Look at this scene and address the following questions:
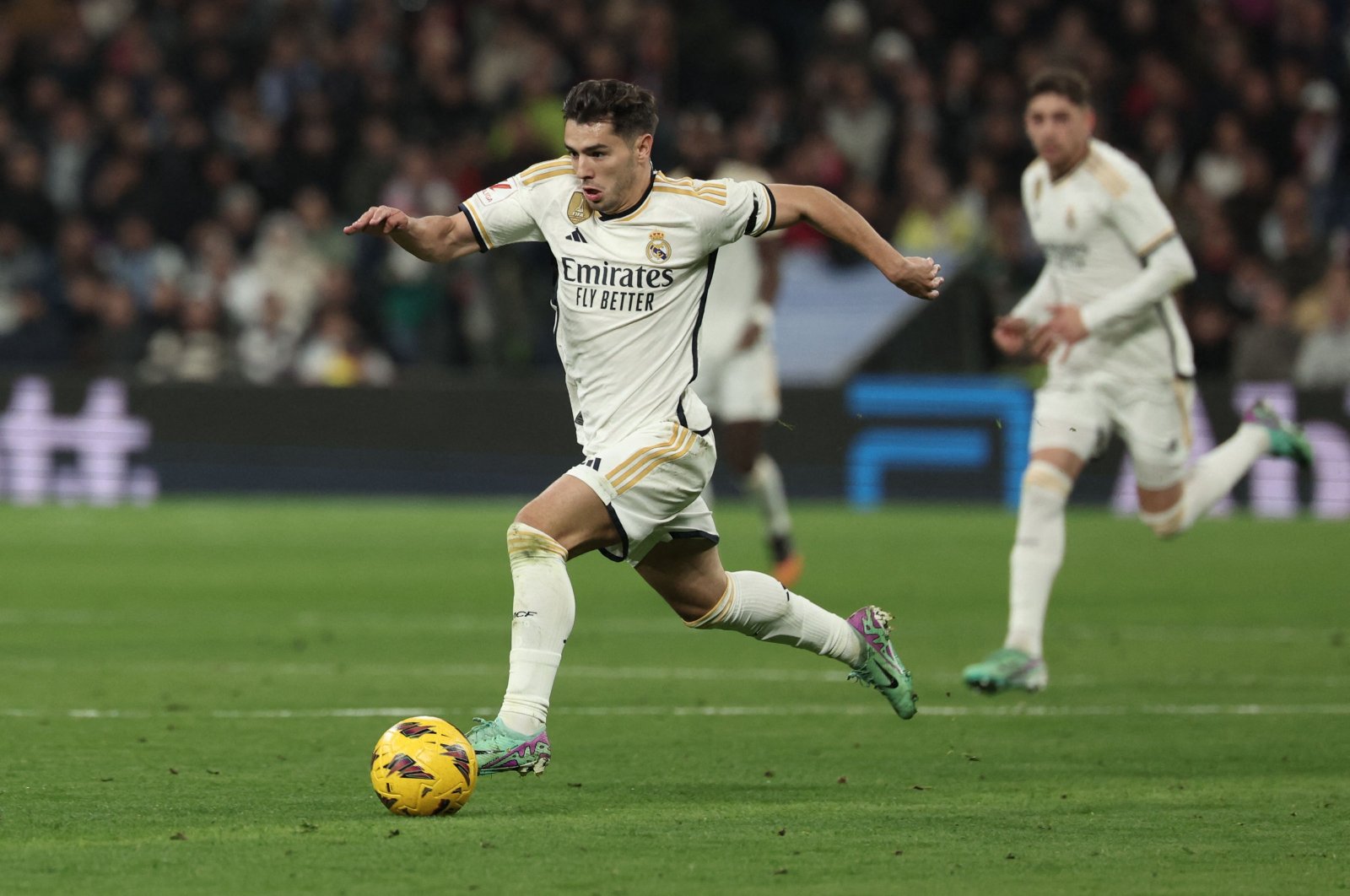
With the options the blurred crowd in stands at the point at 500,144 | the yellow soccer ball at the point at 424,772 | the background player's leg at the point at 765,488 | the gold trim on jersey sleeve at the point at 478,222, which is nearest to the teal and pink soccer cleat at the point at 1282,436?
the background player's leg at the point at 765,488

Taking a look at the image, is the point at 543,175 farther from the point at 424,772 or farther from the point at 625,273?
the point at 424,772

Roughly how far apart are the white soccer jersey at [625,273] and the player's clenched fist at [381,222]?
0.35 metres

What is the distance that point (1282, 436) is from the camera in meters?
10.1

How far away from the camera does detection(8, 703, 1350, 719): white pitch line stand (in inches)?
310

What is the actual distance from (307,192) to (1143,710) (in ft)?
48.0

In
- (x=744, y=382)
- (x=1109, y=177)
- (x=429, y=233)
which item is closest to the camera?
(x=429, y=233)

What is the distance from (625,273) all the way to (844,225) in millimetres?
694

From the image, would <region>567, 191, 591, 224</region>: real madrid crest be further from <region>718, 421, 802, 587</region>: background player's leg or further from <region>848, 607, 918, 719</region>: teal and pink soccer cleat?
<region>718, 421, 802, 587</region>: background player's leg

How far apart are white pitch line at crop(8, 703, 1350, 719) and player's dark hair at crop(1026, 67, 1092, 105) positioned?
2475mm

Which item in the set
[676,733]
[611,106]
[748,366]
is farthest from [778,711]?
[748,366]

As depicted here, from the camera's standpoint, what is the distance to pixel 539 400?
61.3ft

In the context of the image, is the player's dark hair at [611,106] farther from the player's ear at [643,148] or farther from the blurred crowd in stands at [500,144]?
the blurred crowd in stands at [500,144]

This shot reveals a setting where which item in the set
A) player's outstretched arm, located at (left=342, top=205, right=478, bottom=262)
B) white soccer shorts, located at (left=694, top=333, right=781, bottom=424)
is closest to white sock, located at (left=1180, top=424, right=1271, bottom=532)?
white soccer shorts, located at (left=694, top=333, right=781, bottom=424)

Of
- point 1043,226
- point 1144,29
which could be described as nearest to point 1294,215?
point 1144,29
